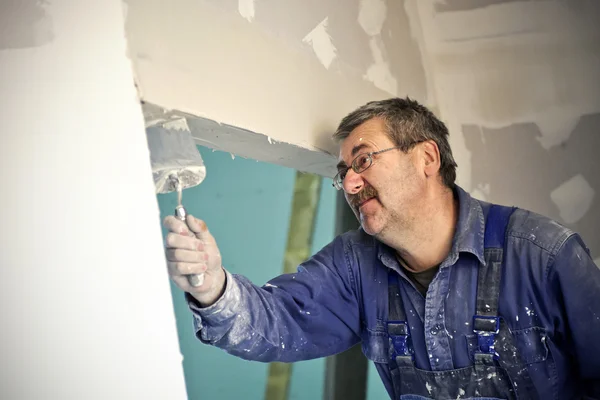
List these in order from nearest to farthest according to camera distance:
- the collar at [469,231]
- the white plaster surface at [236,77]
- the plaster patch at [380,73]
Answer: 1. the white plaster surface at [236,77]
2. the collar at [469,231]
3. the plaster patch at [380,73]

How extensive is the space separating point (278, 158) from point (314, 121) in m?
0.16

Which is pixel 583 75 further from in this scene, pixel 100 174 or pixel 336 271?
pixel 100 174

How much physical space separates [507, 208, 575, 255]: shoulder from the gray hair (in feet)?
0.95

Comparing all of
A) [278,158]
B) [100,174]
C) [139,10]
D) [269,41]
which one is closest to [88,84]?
[100,174]

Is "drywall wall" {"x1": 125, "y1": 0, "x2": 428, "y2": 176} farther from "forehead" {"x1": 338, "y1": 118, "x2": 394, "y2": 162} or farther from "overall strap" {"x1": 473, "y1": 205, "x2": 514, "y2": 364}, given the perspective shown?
"overall strap" {"x1": 473, "y1": 205, "x2": 514, "y2": 364}

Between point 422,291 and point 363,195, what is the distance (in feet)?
1.15

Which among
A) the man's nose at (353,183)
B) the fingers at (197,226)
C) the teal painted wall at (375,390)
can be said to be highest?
the man's nose at (353,183)

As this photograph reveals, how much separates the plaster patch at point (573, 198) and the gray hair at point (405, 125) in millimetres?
736

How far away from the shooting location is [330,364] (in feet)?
7.55

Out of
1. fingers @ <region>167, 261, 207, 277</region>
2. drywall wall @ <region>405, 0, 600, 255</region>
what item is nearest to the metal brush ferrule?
fingers @ <region>167, 261, 207, 277</region>

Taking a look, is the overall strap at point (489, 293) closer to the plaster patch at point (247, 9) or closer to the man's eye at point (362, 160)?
the man's eye at point (362, 160)

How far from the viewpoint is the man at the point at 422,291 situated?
4.69 feet

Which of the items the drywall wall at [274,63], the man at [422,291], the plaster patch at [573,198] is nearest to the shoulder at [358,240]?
the man at [422,291]

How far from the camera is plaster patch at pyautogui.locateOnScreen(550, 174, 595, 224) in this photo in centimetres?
225
